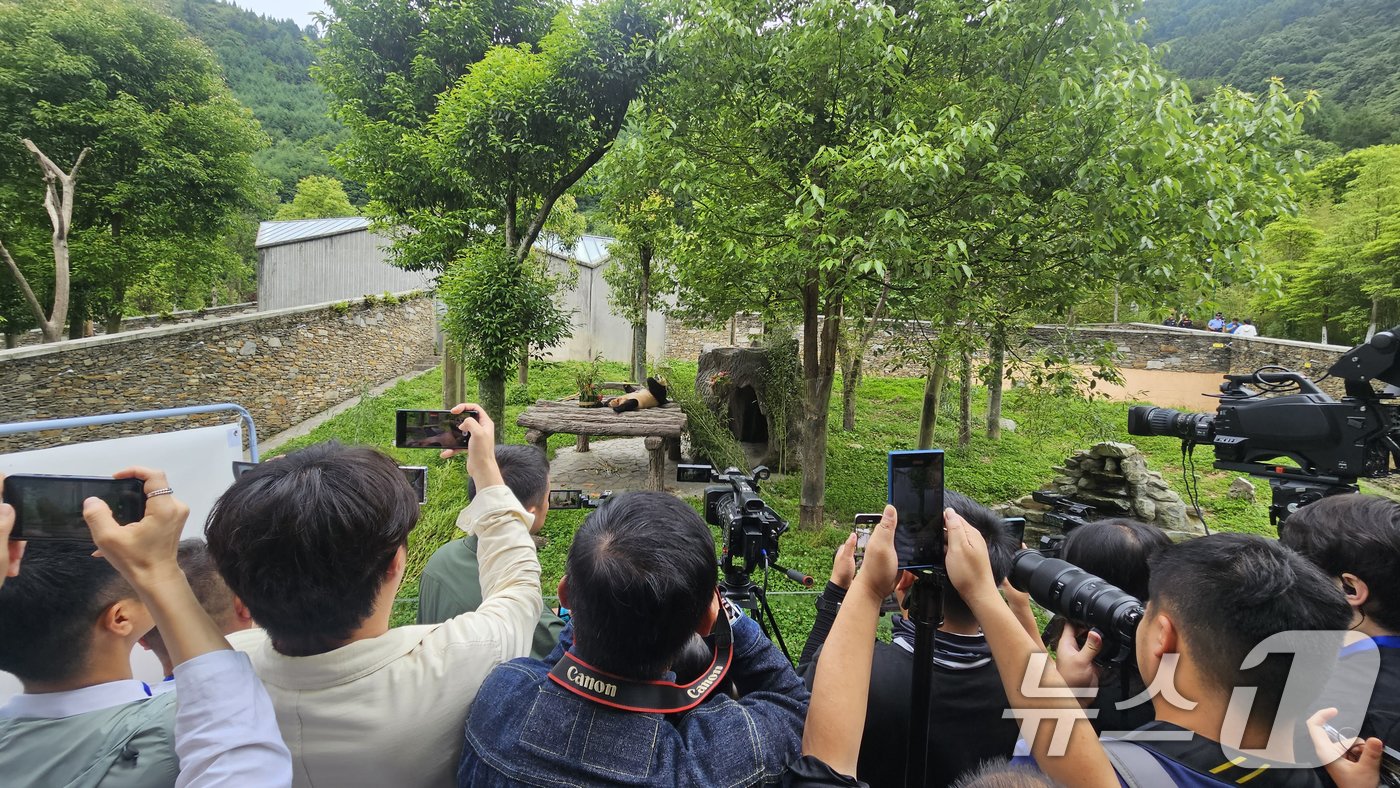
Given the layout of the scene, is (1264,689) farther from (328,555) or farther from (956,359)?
(956,359)

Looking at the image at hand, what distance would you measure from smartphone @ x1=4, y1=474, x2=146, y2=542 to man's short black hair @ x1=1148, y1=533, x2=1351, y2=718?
2.05 meters

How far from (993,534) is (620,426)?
541 cm

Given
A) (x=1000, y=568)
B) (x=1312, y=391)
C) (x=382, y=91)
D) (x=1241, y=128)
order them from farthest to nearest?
(x=382, y=91) → (x=1241, y=128) → (x=1312, y=391) → (x=1000, y=568)

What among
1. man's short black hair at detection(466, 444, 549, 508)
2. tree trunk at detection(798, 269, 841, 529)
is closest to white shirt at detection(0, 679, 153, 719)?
man's short black hair at detection(466, 444, 549, 508)

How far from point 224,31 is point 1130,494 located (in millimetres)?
51425

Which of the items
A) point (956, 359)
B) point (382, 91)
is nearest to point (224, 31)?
point (382, 91)

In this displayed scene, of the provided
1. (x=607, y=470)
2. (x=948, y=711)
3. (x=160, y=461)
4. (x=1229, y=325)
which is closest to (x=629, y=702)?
(x=948, y=711)

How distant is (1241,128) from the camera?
14.4 ft

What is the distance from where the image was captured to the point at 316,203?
29781mm

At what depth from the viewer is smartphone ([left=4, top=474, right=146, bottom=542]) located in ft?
3.83

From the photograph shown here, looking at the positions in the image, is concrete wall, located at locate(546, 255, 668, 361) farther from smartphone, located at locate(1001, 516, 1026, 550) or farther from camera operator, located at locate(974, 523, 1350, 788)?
camera operator, located at locate(974, 523, 1350, 788)

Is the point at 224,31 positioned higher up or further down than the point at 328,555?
higher up

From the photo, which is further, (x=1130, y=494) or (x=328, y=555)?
(x=1130, y=494)

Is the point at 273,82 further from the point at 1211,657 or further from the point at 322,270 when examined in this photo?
the point at 1211,657
